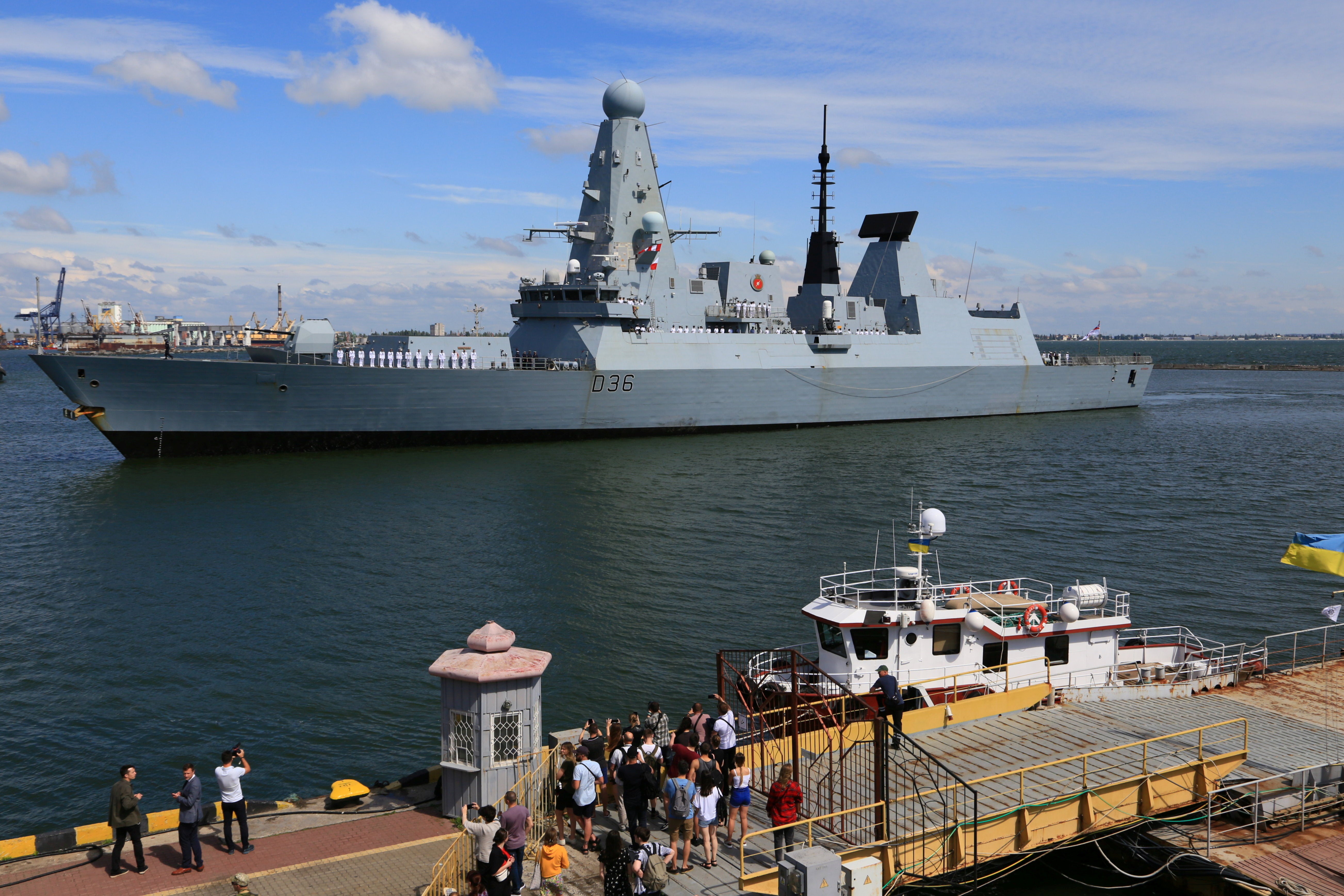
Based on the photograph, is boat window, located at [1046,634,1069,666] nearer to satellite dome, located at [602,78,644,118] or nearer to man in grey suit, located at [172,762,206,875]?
man in grey suit, located at [172,762,206,875]

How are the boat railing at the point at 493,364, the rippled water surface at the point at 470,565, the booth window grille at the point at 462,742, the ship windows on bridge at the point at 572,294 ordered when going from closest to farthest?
the booth window grille at the point at 462,742 → the rippled water surface at the point at 470,565 → the boat railing at the point at 493,364 → the ship windows on bridge at the point at 572,294

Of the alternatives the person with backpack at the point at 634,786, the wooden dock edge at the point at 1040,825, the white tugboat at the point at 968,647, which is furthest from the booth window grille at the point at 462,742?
the white tugboat at the point at 968,647

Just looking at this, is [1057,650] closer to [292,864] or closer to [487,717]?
[487,717]

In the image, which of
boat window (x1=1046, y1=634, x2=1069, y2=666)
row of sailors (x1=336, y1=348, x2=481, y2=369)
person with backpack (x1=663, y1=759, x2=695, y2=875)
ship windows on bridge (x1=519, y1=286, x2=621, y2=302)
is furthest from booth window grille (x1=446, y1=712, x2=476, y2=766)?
ship windows on bridge (x1=519, y1=286, x2=621, y2=302)

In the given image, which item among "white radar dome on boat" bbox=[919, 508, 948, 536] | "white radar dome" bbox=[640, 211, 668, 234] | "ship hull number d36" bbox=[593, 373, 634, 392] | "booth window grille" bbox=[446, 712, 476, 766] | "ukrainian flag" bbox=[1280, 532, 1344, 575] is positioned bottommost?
"booth window grille" bbox=[446, 712, 476, 766]

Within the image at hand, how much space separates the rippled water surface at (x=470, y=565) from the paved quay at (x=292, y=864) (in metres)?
2.92

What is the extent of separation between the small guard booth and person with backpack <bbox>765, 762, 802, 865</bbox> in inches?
109

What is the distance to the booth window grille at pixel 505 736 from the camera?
10250 mm

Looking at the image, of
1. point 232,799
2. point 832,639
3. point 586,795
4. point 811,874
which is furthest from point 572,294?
point 811,874

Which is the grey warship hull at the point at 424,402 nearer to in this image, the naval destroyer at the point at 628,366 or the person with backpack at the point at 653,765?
the naval destroyer at the point at 628,366

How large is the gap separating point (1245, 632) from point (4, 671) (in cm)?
2495

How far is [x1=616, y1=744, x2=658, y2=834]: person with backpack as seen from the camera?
9.34 metres

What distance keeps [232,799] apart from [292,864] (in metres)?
0.92

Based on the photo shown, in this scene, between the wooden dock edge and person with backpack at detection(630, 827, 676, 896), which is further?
the wooden dock edge
